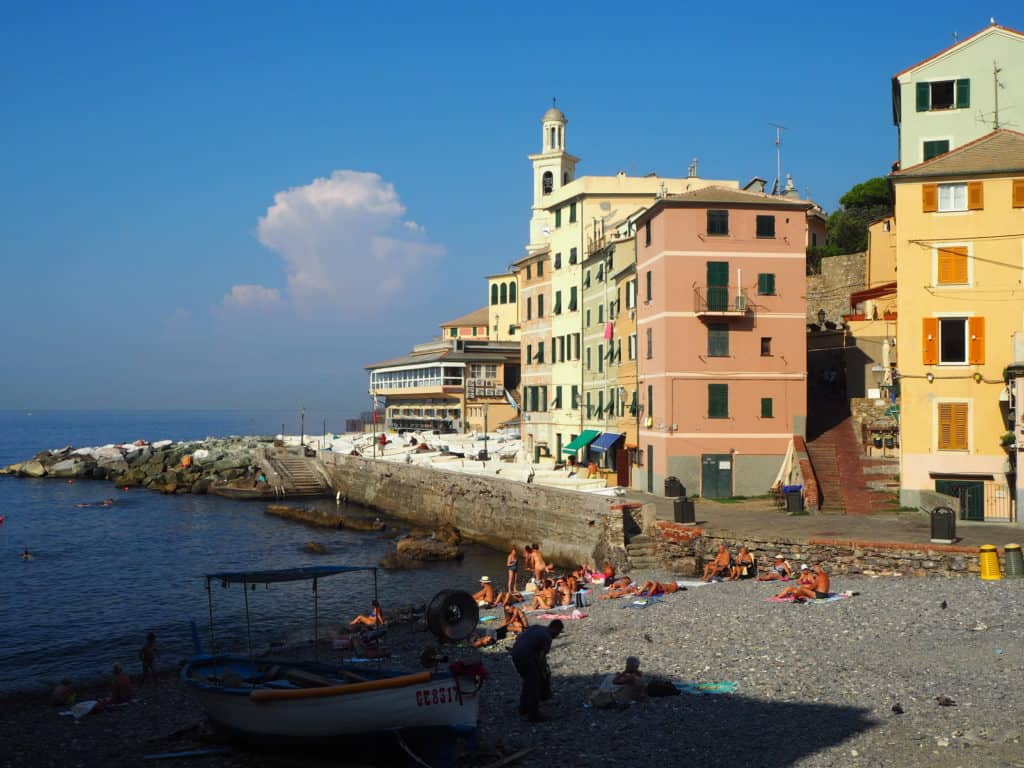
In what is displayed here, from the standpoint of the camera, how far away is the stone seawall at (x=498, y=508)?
35344 millimetres

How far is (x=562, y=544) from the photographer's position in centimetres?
3788

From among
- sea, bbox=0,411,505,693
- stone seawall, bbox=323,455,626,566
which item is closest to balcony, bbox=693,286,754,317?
stone seawall, bbox=323,455,626,566

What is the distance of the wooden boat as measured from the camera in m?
14.8

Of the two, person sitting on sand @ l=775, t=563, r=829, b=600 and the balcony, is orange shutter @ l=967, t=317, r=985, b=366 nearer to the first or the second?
the balcony

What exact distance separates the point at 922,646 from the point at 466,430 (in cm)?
5801

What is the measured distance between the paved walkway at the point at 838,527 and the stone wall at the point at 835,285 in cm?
3065

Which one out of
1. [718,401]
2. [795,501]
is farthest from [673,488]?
[795,501]

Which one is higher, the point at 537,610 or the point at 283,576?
the point at 283,576

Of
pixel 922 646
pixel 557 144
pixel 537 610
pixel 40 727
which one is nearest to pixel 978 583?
pixel 922 646

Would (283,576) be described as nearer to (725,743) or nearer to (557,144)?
(725,743)

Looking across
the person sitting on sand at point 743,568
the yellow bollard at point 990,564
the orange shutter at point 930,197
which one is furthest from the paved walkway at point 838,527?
the orange shutter at point 930,197

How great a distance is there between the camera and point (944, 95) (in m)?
40.0

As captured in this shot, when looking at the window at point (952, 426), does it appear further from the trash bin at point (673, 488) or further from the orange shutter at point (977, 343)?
the trash bin at point (673, 488)

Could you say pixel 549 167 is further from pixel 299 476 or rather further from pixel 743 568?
pixel 743 568
